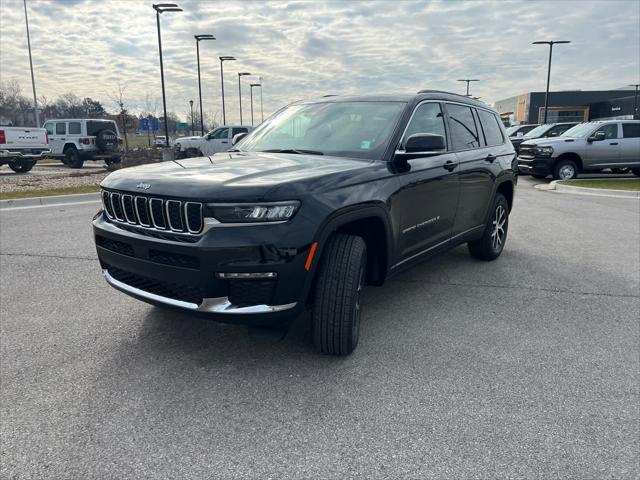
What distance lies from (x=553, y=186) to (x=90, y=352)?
1312cm

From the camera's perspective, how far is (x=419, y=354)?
3.43 metres

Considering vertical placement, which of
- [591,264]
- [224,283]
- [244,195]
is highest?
[244,195]

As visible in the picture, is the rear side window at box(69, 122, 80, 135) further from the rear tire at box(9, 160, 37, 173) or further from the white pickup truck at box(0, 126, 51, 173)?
the rear tire at box(9, 160, 37, 173)

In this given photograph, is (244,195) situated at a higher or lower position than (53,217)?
higher

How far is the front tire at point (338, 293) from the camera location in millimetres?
3053

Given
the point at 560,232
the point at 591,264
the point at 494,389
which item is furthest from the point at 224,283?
the point at 560,232

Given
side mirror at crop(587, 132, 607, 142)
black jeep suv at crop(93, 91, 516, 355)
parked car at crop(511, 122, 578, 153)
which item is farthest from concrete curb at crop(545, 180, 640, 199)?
black jeep suv at crop(93, 91, 516, 355)

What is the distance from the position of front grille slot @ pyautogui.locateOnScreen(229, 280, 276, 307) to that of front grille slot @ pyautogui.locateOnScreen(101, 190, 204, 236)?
1.25ft

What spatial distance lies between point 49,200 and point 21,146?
917 cm

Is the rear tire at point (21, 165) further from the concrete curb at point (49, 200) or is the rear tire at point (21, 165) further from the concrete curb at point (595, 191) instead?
the concrete curb at point (595, 191)

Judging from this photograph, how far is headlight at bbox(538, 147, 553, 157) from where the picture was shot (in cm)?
1491

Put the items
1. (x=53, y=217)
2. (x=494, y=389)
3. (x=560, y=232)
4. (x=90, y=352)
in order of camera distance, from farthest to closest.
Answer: (x=53, y=217) → (x=560, y=232) → (x=90, y=352) → (x=494, y=389)

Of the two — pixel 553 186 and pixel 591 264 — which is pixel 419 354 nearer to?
pixel 591 264

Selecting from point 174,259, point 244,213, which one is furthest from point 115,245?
point 244,213
